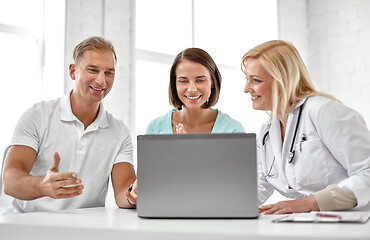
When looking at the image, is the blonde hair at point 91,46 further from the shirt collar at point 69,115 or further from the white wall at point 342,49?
the white wall at point 342,49

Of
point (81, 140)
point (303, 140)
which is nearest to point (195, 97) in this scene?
point (81, 140)

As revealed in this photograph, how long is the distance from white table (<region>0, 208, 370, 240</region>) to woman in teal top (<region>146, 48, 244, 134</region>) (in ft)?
3.84

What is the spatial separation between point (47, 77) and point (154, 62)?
111 centimetres

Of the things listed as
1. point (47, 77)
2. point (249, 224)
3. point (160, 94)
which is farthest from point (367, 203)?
point (160, 94)

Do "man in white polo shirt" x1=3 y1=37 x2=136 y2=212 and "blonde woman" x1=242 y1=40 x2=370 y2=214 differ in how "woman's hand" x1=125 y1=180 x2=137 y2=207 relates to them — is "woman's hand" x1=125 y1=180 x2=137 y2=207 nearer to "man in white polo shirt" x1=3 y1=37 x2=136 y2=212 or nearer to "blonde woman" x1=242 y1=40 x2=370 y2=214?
"man in white polo shirt" x1=3 y1=37 x2=136 y2=212

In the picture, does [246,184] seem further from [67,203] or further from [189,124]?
[189,124]

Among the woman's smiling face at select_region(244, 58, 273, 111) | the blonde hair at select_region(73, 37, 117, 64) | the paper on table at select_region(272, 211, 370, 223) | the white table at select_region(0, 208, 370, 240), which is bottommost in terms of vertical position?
the white table at select_region(0, 208, 370, 240)

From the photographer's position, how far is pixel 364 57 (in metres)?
5.21

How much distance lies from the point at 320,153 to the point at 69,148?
1125mm

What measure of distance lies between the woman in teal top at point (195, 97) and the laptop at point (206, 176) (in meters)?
1.18

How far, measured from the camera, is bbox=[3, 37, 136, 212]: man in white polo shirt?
204 centimetres

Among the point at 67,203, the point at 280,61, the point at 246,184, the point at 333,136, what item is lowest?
the point at 67,203

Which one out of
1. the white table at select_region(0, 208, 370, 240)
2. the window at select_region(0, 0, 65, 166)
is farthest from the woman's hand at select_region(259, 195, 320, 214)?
the window at select_region(0, 0, 65, 166)

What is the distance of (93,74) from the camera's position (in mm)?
2168
